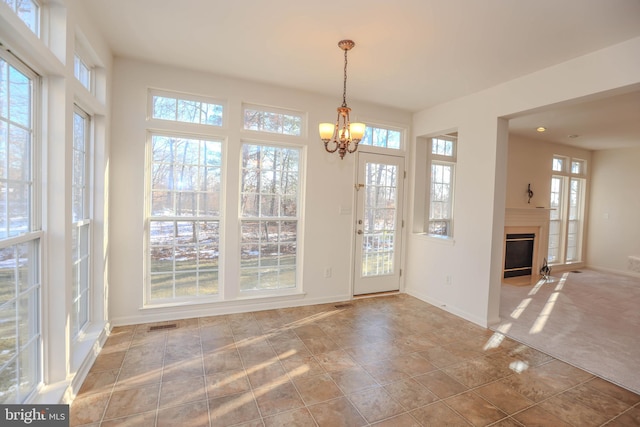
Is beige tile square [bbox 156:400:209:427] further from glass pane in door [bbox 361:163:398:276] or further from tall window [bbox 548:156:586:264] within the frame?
tall window [bbox 548:156:586:264]

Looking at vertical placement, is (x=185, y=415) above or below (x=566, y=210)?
below

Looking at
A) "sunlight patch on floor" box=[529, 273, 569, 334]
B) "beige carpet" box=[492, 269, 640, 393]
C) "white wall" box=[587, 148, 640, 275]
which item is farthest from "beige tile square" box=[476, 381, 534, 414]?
"white wall" box=[587, 148, 640, 275]

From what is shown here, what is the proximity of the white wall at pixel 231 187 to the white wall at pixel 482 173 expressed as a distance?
3.53ft

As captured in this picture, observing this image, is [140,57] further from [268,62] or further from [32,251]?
[32,251]

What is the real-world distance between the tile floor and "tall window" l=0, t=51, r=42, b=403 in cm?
47

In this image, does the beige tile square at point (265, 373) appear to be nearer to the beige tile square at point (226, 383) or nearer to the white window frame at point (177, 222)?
the beige tile square at point (226, 383)

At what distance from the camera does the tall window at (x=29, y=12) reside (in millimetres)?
1639

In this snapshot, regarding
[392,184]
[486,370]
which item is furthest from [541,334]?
[392,184]

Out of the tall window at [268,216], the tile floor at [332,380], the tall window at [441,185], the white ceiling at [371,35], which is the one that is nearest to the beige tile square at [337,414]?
the tile floor at [332,380]

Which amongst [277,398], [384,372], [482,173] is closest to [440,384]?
[384,372]

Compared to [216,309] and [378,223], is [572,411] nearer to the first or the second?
[378,223]

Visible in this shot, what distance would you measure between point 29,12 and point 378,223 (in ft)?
12.9

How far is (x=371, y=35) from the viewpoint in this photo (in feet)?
8.25

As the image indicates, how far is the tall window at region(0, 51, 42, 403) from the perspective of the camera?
5.25 ft
